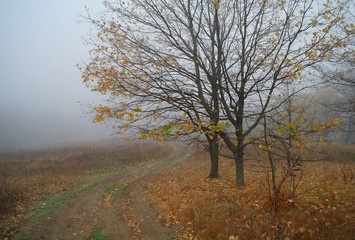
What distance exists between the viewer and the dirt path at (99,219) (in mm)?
6293

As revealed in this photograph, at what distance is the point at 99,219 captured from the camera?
748 centimetres

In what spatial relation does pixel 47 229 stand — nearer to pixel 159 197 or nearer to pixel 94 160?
pixel 159 197

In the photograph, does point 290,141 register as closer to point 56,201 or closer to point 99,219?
point 99,219

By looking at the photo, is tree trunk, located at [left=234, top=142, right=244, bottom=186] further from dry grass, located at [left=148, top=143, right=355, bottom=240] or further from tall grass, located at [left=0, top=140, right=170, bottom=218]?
tall grass, located at [left=0, top=140, right=170, bottom=218]

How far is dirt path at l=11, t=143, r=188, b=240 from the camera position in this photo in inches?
248

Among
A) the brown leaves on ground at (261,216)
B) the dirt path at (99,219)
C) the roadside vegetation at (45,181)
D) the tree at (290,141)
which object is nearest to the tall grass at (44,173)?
the roadside vegetation at (45,181)

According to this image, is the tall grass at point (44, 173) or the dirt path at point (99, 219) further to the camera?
the tall grass at point (44, 173)

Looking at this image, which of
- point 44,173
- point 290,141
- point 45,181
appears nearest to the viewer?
point 290,141

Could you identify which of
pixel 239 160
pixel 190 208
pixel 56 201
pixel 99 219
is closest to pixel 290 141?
pixel 239 160

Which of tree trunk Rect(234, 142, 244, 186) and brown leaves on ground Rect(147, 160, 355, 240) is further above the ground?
tree trunk Rect(234, 142, 244, 186)

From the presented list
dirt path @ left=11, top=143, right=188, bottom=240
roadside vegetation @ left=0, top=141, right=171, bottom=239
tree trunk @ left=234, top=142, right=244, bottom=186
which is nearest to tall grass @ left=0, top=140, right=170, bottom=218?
roadside vegetation @ left=0, top=141, right=171, bottom=239

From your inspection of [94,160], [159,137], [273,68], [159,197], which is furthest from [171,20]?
[94,160]

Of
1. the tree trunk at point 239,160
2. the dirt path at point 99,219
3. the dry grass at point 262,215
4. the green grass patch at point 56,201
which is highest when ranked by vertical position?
the tree trunk at point 239,160

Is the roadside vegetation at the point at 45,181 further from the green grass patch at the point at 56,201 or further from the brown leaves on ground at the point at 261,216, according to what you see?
the brown leaves on ground at the point at 261,216
